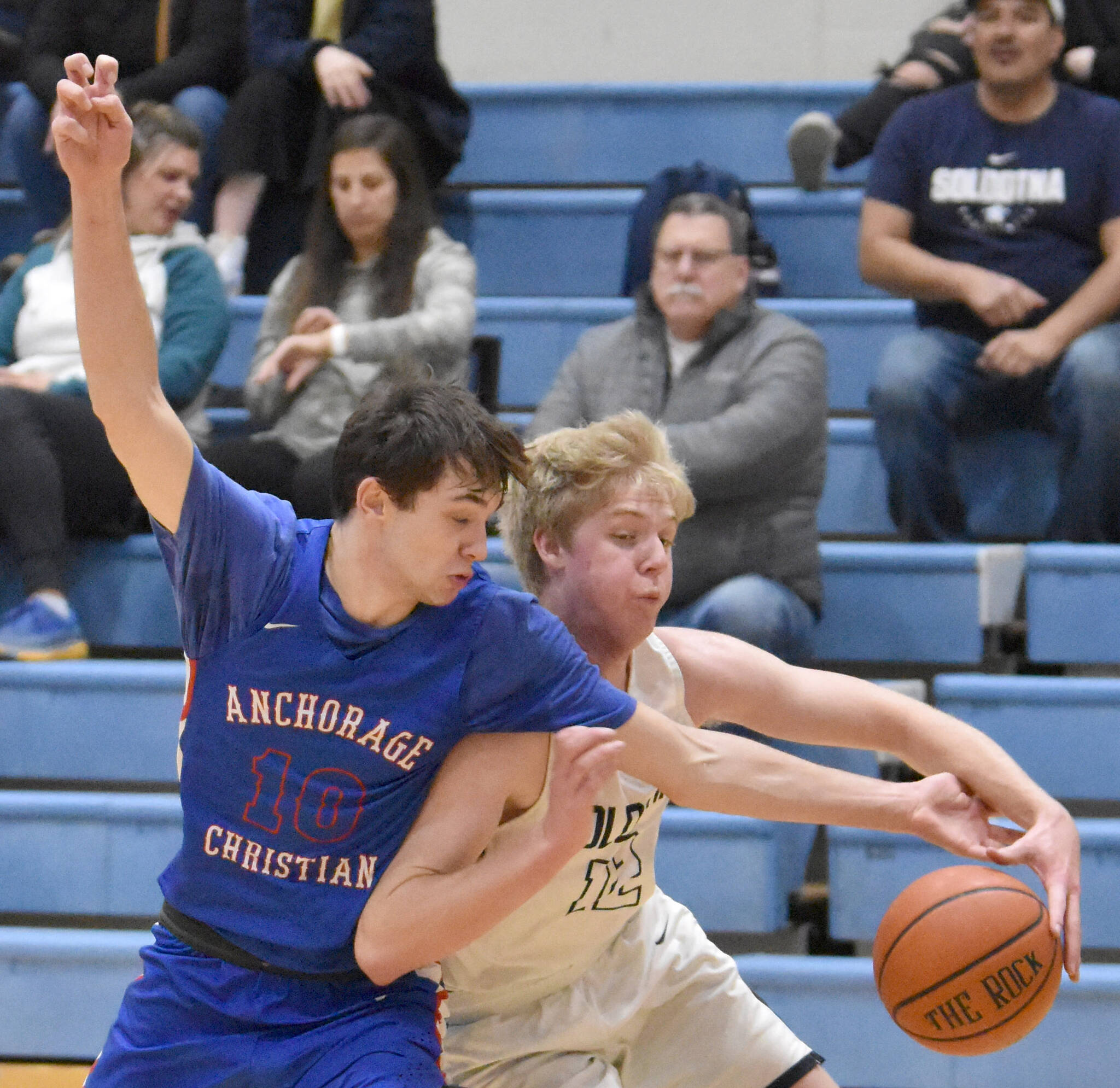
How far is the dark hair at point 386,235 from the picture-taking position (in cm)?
411

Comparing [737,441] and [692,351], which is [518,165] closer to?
[692,351]

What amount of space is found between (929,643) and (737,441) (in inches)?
29.9

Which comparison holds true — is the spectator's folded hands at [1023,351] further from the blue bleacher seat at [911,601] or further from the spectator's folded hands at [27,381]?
the spectator's folded hands at [27,381]

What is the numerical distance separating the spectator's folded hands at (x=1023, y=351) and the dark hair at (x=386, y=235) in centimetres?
149

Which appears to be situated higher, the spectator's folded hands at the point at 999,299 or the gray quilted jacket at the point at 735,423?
the spectator's folded hands at the point at 999,299

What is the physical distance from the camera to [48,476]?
3.77 m

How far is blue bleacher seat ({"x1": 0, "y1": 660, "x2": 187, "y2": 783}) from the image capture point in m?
3.72

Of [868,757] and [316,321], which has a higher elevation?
[316,321]

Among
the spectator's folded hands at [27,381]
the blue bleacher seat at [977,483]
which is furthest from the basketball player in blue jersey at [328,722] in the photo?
the blue bleacher seat at [977,483]

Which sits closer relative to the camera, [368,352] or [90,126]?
[90,126]

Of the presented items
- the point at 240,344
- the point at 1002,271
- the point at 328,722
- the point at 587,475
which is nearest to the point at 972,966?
the point at 587,475

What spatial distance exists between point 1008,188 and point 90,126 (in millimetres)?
2917

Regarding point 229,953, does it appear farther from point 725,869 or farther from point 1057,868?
point 725,869

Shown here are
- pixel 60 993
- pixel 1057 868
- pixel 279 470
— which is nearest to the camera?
pixel 1057 868
